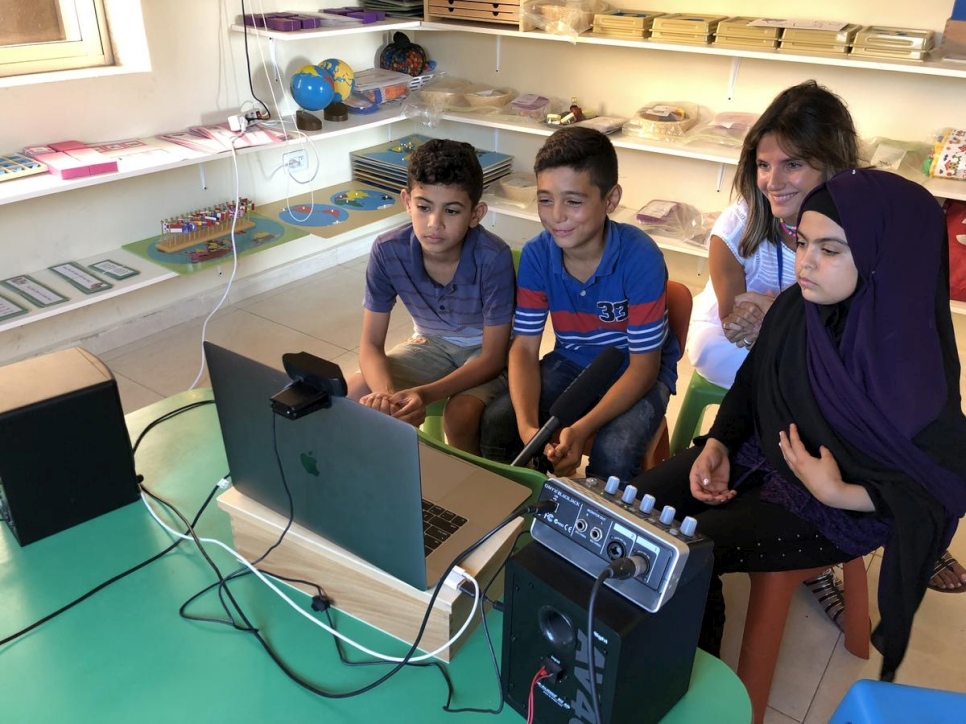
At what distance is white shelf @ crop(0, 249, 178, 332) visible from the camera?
7.95ft

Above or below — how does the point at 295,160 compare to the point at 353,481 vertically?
below

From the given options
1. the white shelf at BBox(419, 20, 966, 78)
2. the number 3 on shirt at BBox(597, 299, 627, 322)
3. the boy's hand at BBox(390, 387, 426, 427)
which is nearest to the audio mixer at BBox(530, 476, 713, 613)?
the boy's hand at BBox(390, 387, 426, 427)

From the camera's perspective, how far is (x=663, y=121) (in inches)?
126

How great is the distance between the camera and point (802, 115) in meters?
1.67

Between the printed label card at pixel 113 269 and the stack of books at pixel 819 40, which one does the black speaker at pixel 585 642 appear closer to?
the printed label card at pixel 113 269

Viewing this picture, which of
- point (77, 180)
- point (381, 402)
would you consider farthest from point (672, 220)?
point (77, 180)

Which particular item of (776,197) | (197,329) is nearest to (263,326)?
(197,329)

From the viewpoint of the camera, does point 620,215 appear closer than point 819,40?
No

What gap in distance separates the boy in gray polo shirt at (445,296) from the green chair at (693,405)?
0.49m

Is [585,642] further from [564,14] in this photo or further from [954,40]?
[564,14]

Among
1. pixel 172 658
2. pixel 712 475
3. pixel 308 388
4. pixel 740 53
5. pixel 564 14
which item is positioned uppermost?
pixel 564 14

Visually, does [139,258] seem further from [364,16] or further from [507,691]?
[507,691]

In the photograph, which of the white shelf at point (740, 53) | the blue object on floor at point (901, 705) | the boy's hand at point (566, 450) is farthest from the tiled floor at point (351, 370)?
the white shelf at point (740, 53)

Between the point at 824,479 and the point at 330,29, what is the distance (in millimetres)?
2618
